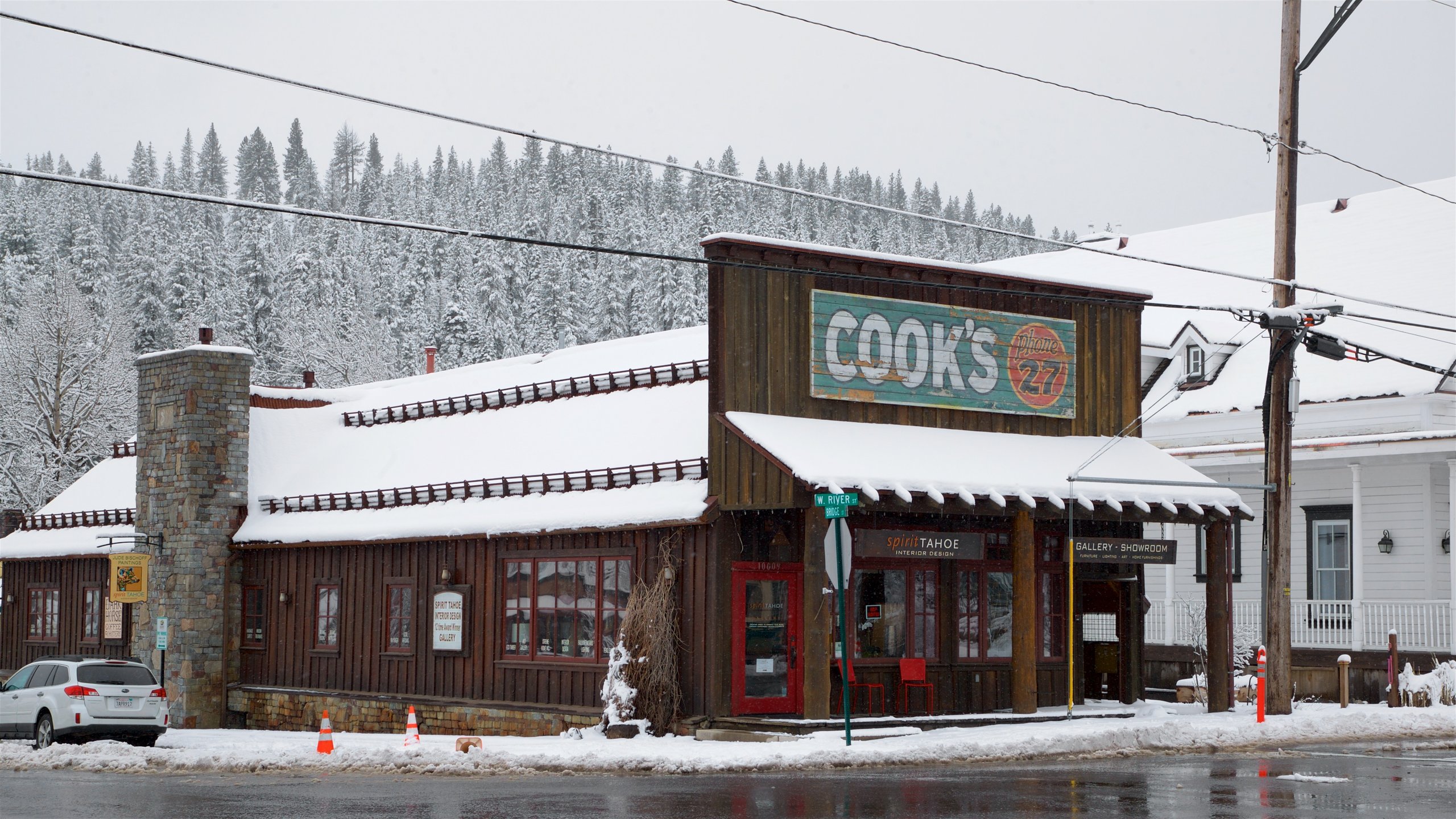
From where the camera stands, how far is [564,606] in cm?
2322

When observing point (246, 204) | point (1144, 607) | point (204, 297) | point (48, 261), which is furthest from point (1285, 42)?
point (48, 261)

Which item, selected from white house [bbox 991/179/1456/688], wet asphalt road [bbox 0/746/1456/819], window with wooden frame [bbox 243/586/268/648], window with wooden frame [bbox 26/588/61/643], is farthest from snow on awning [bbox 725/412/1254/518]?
window with wooden frame [bbox 26/588/61/643]

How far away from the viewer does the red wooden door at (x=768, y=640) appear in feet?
69.1

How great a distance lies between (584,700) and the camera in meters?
22.5

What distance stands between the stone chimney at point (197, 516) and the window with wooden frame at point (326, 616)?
261 cm

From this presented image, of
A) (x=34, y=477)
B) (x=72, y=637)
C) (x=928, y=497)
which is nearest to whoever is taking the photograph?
(x=928, y=497)

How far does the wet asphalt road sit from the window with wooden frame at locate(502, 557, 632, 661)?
17.2 feet

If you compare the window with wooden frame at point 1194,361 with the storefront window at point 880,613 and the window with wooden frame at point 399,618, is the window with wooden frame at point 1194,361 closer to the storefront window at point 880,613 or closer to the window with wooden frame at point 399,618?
the storefront window at point 880,613

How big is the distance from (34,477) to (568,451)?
3821 centimetres

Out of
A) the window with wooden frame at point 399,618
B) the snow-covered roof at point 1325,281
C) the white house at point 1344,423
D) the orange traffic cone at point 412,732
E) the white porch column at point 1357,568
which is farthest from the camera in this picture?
the snow-covered roof at point 1325,281

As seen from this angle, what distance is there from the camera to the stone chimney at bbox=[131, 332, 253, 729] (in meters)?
29.9

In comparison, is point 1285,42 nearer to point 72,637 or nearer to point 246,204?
point 246,204

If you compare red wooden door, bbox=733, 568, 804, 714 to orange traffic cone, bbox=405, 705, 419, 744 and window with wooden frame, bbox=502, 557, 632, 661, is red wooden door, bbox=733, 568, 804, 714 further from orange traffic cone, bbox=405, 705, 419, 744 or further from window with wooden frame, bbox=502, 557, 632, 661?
orange traffic cone, bbox=405, 705, 419, 744

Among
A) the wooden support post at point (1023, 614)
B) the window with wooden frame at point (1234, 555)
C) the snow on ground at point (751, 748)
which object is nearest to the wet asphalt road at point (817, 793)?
the snow on ground at point (751, 748)
